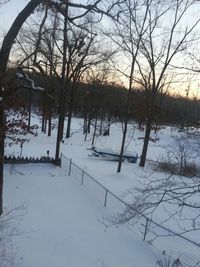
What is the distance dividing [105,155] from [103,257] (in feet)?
58.0

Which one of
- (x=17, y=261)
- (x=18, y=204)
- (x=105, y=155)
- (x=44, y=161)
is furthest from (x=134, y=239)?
(x=105, y=155)

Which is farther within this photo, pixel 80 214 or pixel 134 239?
pixel 80 214

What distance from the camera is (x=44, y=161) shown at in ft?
75.4

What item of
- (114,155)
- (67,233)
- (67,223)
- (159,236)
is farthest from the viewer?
(114,155)

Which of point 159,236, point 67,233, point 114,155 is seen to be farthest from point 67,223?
point 114,155

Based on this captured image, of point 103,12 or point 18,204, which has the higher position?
point 103,12

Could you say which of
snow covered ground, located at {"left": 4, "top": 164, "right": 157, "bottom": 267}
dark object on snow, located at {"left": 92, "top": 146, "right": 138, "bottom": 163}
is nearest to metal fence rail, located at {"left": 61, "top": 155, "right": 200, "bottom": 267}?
snow covered ground, located at {"left": 4, "top": 164, "right": 157, "bottom": 267}

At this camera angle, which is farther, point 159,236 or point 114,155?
point 114,155

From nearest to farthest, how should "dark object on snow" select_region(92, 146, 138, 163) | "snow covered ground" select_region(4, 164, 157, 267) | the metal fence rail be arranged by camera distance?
the metal fence rail
"snow covered ground" select_region(4, 164, 157, 267)
"dark object on snow" select_region(92, 146, 138, 163)

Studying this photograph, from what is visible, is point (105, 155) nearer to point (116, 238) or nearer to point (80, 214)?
point (80, 214)

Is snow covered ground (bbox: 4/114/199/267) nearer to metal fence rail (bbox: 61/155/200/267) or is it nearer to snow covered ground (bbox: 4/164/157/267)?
snow covered ground (bbox: 4/164/157/267)

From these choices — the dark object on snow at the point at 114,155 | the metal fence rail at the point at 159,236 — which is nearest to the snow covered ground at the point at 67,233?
the metal fence rail at the point at 159,236

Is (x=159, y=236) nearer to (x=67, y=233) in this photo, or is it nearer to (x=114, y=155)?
(x=67, y=233)

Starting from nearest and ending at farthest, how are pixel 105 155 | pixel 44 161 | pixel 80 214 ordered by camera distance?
1. pixel 80 214
2. pixel 44 161
3. pixel 105 155
